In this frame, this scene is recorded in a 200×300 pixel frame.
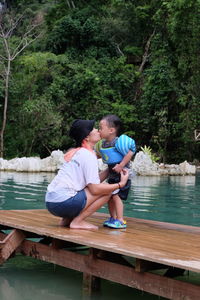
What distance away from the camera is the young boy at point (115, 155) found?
13.3 ft

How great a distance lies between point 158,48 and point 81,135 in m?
21.2

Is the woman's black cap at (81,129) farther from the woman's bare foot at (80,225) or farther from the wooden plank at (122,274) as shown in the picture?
the wooden plank at (122,274)

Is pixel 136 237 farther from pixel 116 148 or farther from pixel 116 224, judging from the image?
pixel 116 148

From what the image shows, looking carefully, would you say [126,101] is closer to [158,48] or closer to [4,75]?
[158,48]

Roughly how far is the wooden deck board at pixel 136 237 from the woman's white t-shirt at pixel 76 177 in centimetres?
27

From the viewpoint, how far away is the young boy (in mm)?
4052

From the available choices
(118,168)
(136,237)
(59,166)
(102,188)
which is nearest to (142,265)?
(136,237)

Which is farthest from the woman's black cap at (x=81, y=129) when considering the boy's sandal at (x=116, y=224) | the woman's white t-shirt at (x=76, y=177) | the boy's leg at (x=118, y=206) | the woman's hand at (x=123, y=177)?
the boy's sandal at (x=116, y=224)

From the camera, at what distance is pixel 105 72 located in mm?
24844

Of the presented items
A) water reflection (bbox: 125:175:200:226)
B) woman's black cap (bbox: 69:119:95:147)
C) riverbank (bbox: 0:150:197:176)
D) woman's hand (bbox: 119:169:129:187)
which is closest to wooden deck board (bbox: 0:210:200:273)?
woman's hand (bbox: 119:169:129:187)

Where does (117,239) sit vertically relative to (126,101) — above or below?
below

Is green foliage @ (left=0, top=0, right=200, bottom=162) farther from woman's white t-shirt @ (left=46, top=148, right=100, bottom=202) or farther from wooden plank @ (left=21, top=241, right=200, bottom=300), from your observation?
wooden plank @ (left=21, top=241, right=200, bottom=300)

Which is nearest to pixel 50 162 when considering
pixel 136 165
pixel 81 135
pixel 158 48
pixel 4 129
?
pixel 136 165

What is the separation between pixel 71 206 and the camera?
12.5ft
